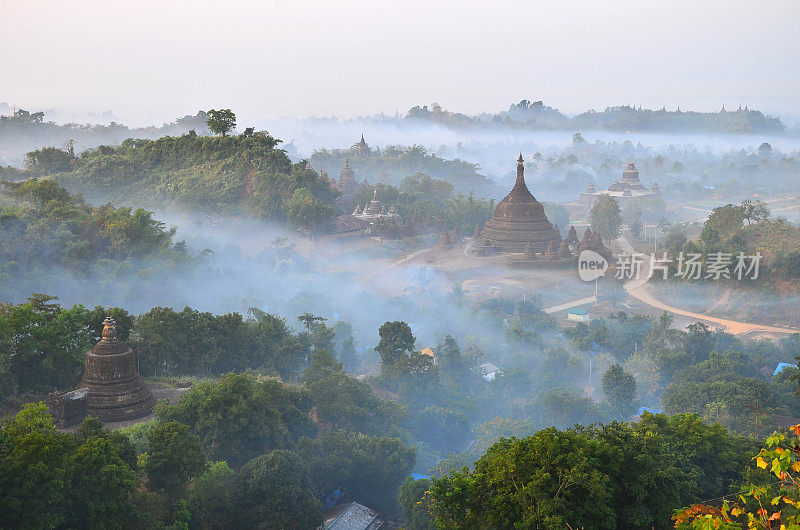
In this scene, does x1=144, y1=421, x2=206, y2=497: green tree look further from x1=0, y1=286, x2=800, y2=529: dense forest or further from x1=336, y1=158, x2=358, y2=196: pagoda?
x1=336, y1=158, x2=358, y2=196: pagoda

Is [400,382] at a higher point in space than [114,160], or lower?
lower

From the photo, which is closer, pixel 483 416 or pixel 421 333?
pixel 483 416

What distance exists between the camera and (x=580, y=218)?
102500 millimetres

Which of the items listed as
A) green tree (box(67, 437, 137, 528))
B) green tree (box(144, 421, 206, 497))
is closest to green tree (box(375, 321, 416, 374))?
green tree (box(144, 421, 206, 497))

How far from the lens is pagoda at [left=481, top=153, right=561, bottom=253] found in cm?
6494

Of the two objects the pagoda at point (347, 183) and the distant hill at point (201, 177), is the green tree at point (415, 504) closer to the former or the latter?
the distant hill at point (201, 177)

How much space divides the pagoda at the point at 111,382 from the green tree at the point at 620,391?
20630 millimetres

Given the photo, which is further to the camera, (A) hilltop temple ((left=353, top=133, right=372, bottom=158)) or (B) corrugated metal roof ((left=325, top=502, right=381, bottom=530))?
(A) hilltop temple ((left=353, top=133, right=372, bottom=158))

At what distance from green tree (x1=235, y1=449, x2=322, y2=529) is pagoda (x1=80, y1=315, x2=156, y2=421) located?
16.2ft

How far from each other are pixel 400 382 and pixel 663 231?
55.0 m

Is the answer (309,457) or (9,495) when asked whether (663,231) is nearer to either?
(309,457)

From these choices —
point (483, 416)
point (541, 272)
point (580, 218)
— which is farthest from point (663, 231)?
point (483, 416)

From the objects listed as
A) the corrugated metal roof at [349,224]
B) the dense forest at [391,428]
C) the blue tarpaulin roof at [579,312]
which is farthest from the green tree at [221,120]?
the blue tarpaulin roof at [579,312]

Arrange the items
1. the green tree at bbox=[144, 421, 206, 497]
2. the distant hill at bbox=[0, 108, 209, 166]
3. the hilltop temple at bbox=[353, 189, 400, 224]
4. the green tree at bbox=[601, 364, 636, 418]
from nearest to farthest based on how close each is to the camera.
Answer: the green tree at bbox=[144, 421, 206, 497]
the green tree at bbox=[601, 364, 636, 418]
the hilltop temple at bbox=[353, 189, 400, 224]
the distant hill at bbox=[0, 108, 209, 166]
